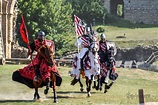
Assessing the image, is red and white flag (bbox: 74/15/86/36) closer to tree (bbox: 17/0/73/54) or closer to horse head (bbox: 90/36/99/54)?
horse head (bbox: 90/36/99/54)

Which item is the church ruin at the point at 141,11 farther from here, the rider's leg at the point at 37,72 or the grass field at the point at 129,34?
the rider's leg at the point at 37,72

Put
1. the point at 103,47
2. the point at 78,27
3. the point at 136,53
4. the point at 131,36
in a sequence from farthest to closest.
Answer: the point at 131,36 < the point at 136,53 < the point at 78,27 < the point at 103,47

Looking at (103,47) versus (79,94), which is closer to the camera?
(79,94)

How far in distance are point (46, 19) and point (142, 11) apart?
22.4m

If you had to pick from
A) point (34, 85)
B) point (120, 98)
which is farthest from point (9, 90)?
point (120, 98)

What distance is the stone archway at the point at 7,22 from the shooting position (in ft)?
112

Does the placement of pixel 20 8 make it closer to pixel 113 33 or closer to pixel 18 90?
pixel 113 33

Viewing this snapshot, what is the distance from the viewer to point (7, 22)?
3497cm

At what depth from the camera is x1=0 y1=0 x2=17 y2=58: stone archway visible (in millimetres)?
34156

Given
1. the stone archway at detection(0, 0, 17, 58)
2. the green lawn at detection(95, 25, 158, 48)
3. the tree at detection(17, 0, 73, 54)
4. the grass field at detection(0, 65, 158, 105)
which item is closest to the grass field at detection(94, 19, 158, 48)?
the green lawn at detection(95, 25, 158, 48)

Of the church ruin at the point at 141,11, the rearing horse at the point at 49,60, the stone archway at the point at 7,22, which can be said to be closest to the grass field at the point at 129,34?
the church ruin at the point at 141,11

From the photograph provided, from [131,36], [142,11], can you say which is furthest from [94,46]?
[142,11]

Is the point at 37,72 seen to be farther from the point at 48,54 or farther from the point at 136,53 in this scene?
the point at 136,53

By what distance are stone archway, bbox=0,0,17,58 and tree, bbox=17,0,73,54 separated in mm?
8924
